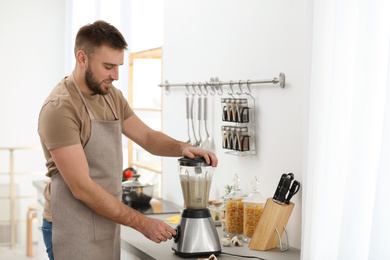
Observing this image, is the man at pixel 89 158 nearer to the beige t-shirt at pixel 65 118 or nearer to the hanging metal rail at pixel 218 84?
the beige t-shirt at pixel 65 118

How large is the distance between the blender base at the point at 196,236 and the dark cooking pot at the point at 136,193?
38.9 inches

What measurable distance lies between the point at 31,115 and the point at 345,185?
4.81 m

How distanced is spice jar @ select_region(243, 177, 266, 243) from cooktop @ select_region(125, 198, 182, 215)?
0.75m

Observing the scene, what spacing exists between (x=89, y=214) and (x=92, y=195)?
15cm

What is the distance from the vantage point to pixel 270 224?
215cm

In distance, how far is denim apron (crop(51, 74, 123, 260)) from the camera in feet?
6.83

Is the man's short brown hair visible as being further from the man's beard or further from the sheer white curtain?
the sheer white curtain

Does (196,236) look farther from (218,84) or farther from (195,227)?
(218,84)

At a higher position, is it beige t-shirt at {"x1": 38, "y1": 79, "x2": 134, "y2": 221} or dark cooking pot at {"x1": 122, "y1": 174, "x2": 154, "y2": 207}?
beige t-shirt at {"x1": 38, "y1": 79, "x2": 134, "y2": 221}

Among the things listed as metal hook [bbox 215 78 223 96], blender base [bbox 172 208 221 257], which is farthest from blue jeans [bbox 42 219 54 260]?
metal hook [bbox 215 78 223 96]

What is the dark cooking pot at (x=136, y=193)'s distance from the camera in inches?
120

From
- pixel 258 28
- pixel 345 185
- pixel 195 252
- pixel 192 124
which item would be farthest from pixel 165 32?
pixel 345 185

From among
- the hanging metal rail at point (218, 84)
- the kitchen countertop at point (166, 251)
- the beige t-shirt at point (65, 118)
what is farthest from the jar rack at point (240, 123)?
the beige t-shirt at point (65, 118)

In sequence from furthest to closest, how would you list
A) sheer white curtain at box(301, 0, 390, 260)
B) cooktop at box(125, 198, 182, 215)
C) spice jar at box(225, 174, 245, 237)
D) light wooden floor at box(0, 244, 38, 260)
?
light wooden floor at box(0, 244, 38, 260), cooktop at box(125, 198, 182, 215), spice jar at box(225, 174, 245, 237), sheer white curtain at box(301, 0, 390, 260)
